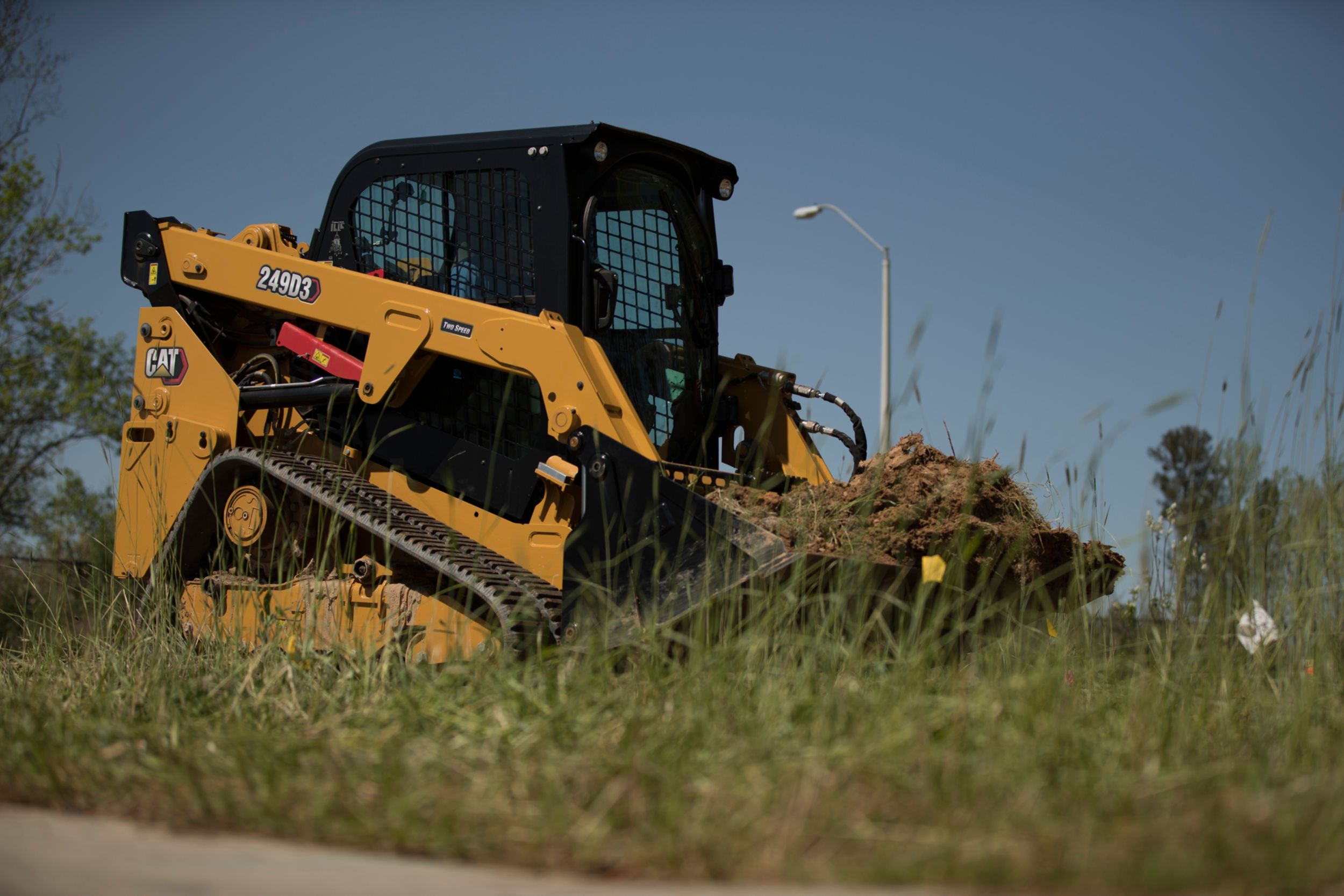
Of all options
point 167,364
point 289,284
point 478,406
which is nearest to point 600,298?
point 478,406

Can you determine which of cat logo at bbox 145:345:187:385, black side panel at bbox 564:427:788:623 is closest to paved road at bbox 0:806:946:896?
black side panel at bbox 564:427:788:623

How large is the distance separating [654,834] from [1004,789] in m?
0.72

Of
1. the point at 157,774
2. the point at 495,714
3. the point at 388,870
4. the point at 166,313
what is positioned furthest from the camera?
the point at 166,313

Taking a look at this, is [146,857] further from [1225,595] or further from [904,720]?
[1225,595]

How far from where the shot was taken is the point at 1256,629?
382 centimetres

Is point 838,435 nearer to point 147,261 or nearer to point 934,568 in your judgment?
point 934,568

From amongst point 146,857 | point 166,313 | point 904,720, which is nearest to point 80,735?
point 146,857

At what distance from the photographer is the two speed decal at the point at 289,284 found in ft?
18.5

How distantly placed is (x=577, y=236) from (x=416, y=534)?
151cm

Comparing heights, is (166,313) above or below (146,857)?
above

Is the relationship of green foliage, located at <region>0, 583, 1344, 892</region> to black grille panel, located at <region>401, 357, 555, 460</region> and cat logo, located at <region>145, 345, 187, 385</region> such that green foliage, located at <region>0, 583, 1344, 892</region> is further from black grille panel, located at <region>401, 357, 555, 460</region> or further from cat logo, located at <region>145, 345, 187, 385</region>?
cat logo, located at <region>145, 345, 187, 385</region>

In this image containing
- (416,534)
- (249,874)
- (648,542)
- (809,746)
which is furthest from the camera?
(416,534)

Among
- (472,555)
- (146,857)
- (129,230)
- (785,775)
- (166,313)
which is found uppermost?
(129,230)

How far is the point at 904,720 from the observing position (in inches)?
104
